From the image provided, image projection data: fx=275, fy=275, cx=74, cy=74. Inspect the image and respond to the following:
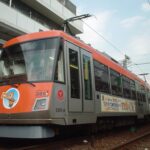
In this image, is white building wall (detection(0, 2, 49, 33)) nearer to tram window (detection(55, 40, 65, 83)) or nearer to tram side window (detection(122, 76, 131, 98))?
tram side window (detection(122, 76, 131, 98))

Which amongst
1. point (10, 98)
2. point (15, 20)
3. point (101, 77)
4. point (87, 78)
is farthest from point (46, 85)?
point (15, 20)

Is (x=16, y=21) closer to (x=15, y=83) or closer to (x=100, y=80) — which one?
(x=100, y=80)

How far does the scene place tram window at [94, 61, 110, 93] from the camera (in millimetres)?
9349

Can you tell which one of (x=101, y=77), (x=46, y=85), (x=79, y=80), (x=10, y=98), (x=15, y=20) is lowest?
(x=10, y=98)

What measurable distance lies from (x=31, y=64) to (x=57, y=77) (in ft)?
2.65

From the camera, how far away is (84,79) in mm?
8320

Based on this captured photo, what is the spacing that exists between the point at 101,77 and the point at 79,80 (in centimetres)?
196

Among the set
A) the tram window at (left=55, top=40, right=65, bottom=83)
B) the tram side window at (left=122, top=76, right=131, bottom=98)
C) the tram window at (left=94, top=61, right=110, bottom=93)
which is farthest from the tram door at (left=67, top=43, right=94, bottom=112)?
the tram side window at (left=122, top=76, right=131, bottom=98)

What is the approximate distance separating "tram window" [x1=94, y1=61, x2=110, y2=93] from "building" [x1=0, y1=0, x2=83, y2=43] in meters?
7.38

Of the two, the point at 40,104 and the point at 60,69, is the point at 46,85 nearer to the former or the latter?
the point at 40,104

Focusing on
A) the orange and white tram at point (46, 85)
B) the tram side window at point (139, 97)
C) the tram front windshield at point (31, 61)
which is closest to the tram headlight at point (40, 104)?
the orange and white tram at point (46, 85)

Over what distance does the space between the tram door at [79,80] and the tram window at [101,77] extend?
582 millimetres

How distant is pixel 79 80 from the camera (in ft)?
26.3

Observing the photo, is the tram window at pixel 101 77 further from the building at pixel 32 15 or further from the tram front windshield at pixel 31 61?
the building at pixel 32 15
